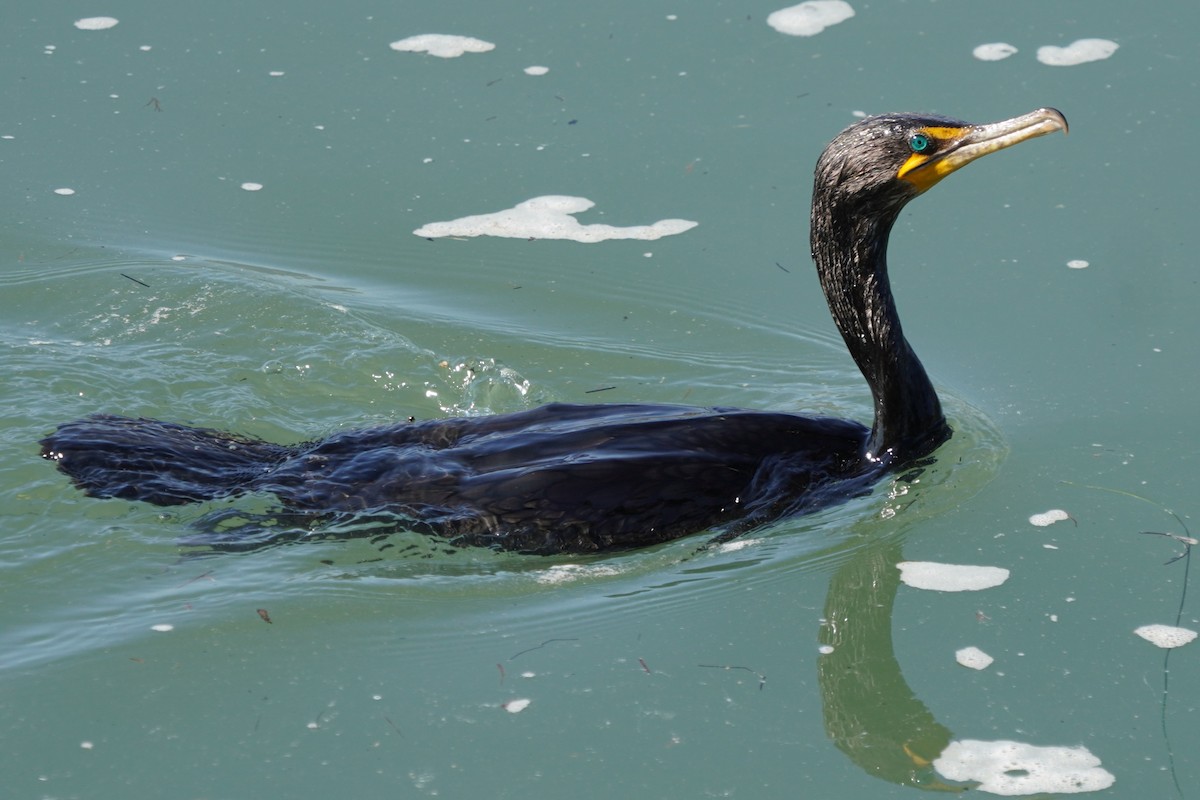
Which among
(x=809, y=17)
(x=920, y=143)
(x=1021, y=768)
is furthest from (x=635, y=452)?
(x=809, y=17)

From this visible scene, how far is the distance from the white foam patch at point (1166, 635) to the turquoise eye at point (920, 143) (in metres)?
1.92

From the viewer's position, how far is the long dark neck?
233 inches

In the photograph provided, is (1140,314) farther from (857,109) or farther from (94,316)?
(94,316)

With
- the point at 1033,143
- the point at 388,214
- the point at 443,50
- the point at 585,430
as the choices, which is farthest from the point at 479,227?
the point at 1033,143

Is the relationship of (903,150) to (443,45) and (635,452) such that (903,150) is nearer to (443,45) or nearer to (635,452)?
(635,452)

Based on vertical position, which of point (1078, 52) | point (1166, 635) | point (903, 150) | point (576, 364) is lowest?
point (1166, 635)

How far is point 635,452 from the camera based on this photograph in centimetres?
566

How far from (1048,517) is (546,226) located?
3566mm

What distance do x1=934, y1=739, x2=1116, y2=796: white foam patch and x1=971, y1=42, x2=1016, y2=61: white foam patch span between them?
5714mm

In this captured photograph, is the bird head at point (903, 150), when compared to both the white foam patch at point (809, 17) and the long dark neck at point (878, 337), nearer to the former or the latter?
the long dark neck at point (878, 337)

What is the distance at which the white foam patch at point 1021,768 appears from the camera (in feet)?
14.3

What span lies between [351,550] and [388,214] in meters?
3.28

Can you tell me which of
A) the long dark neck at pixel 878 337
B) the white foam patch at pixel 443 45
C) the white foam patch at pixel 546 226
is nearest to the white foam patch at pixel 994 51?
the white foam patch at pixel 546 226

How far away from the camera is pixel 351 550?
223 inches
